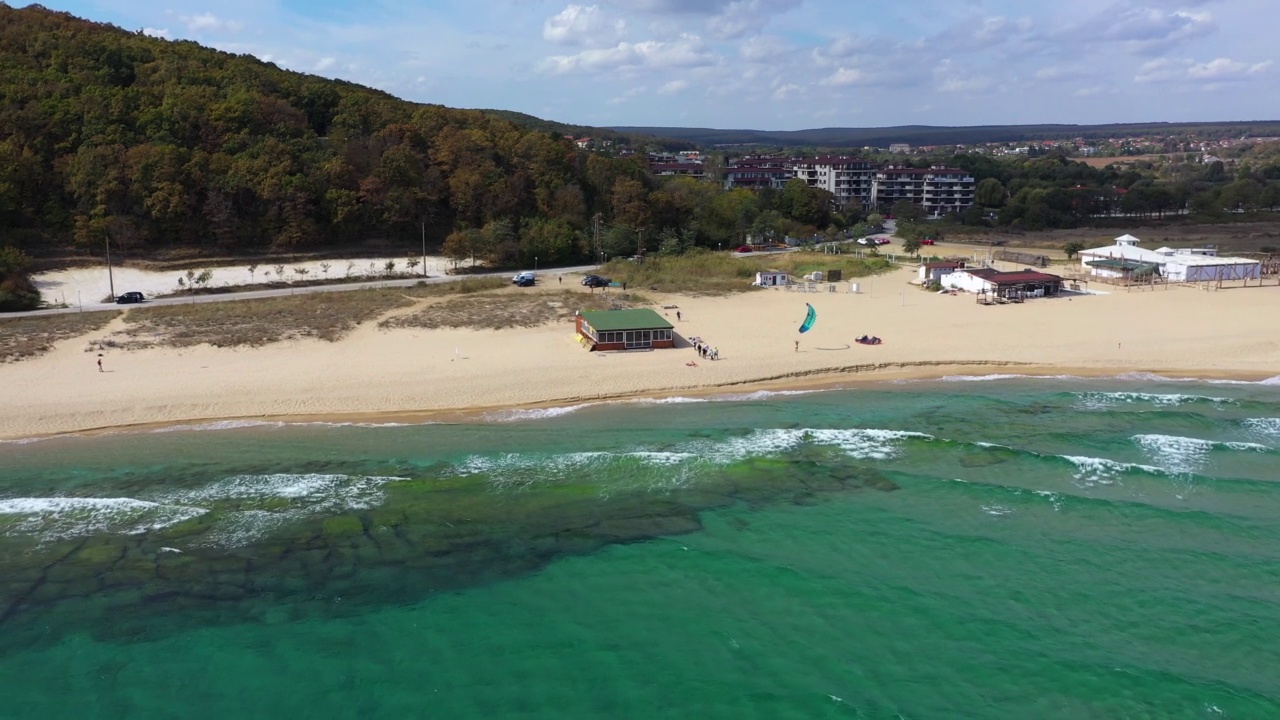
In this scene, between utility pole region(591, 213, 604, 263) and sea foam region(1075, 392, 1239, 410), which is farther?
utility pole region(591, 213, 604, 263)

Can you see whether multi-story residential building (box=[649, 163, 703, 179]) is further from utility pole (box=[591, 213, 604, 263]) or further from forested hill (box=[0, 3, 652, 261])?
utility pole (box=[591, 213, 604, 263])

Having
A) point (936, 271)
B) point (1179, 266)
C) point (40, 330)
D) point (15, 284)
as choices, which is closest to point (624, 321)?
point (40, 330)

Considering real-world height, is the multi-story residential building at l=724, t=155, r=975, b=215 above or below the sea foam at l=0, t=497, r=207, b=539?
above

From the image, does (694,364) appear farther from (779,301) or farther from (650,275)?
(650,275)

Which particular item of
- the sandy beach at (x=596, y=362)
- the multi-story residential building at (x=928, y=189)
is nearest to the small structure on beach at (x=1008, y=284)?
the sandy beach at (x=596, y=362)

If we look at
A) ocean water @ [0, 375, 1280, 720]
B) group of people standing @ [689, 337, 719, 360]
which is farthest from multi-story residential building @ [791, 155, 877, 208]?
ocean water @ [0, 375, 1280, 720]

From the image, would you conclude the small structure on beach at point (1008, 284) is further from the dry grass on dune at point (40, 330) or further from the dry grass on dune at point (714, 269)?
the dry grass on dune at point (40, 330)
